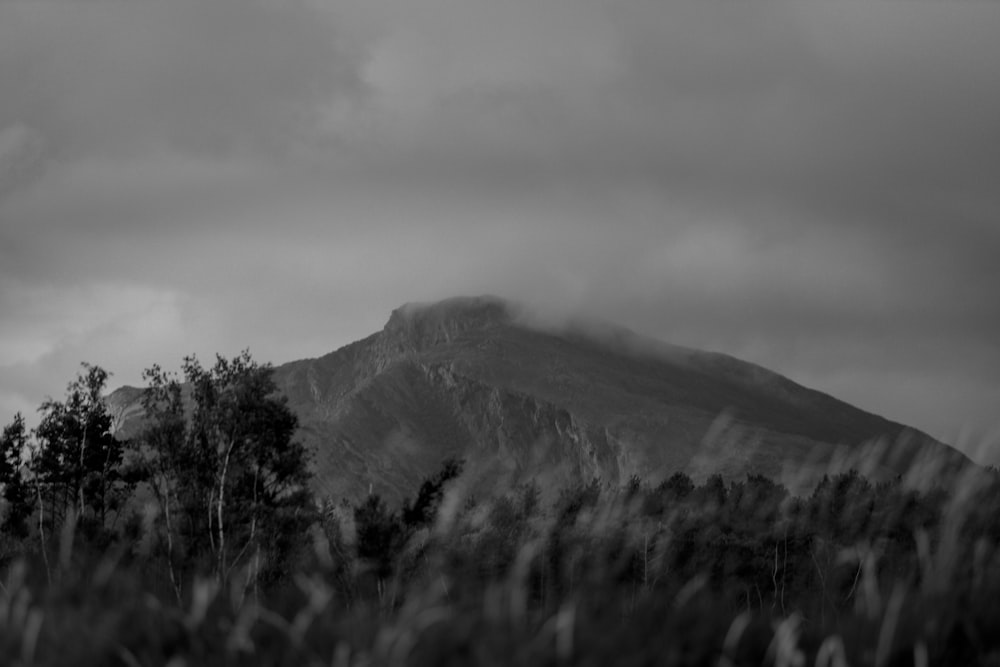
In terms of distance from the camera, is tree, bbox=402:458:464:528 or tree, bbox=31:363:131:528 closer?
tree, bbox=402:458:464:528

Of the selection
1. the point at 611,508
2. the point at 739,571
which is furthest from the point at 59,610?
the point at 739,571

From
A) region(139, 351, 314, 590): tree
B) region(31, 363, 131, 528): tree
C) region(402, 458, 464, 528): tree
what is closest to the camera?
region(402, 458, 464, 528): tree

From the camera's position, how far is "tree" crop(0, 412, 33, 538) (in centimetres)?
6812

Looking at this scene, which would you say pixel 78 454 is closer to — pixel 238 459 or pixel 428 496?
pixel 238 459

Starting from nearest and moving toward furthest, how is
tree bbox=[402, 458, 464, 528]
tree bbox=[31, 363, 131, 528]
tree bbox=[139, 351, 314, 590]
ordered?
1. tree bbox=[402, 458, 464, 528]
2. tree bbox=[139, 351, 314, 590]
3. tree bbox=[31, 363, 131, 528]

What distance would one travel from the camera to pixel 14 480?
69688mm

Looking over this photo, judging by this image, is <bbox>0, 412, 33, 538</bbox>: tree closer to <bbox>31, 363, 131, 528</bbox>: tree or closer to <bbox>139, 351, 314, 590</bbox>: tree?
<bbox>31, 363, 131, 528</bbox>: tree

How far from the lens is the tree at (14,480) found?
2682 inches

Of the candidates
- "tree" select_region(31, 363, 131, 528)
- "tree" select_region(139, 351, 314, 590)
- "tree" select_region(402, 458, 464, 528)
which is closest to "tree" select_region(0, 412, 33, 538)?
"tree" select_region(31, 363, 131, 528)

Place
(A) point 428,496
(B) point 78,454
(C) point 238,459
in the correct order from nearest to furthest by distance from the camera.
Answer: (A) point 428,496
(C) point 238,459
(B) point 78,454

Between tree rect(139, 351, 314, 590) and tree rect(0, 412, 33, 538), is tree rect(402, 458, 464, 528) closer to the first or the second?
tree rect(139, 351, 314, 590)

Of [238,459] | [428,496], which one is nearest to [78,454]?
[238,459]

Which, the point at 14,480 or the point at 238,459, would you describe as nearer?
the point at 238,459

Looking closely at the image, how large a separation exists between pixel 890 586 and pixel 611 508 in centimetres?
903
